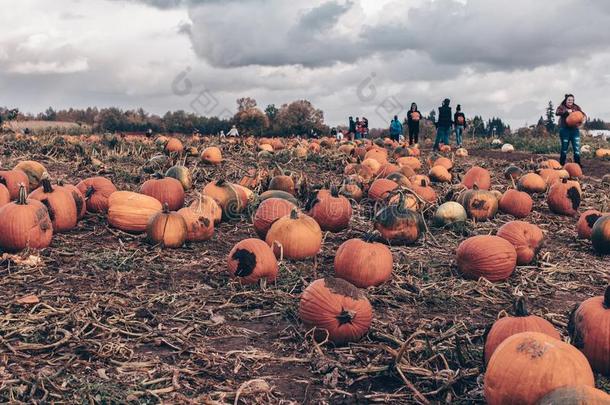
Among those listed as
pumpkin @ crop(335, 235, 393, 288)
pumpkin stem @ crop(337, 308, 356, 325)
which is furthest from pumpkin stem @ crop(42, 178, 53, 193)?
pumpkin stem @ crop(337, 308, 356, 325)

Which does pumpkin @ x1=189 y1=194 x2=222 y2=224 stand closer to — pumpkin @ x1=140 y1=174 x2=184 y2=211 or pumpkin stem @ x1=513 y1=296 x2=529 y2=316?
pumpkin @ x1=140 y1=174 x2=184 y2=211

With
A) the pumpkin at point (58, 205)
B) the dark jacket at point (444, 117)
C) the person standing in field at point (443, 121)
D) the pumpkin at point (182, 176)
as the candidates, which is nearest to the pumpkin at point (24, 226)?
the pumpkin at point (58, 205)

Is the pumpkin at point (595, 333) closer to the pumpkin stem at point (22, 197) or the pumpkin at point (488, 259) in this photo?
the pumpkin at point (488, 259)

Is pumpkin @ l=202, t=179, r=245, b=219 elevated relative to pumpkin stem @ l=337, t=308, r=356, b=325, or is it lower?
elevated

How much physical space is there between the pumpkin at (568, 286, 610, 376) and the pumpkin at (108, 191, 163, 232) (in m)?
4.76

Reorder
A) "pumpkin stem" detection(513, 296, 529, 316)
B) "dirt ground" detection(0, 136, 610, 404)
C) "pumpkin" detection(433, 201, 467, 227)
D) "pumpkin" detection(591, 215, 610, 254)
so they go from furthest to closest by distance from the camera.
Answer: "pumpkin" detection(433, 201, 467, 227) < "pumpkin" detection(591, 215, 610, 254) < "pumpkin stem" detection(513, 296, 529, 316) < "dirt ground" detection(0, 136, 610, 404)

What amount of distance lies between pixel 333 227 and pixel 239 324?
3.17m

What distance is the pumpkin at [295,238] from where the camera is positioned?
5914mm

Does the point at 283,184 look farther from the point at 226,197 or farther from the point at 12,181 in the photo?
the point at 12,181

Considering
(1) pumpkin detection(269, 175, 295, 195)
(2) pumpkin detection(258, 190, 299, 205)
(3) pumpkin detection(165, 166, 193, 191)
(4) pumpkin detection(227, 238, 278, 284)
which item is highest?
(3) pumpkin detection(165, 166, 193, 191)

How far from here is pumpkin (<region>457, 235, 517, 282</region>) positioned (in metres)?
5.45

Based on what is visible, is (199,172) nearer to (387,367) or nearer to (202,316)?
(202,316)

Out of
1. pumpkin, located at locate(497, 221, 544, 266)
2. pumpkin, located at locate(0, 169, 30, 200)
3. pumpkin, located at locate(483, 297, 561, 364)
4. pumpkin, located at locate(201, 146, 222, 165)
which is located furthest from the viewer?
pumpkin, located at locate(201, 146, 222, 165)

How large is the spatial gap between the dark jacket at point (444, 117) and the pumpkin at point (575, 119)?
22.6ft
